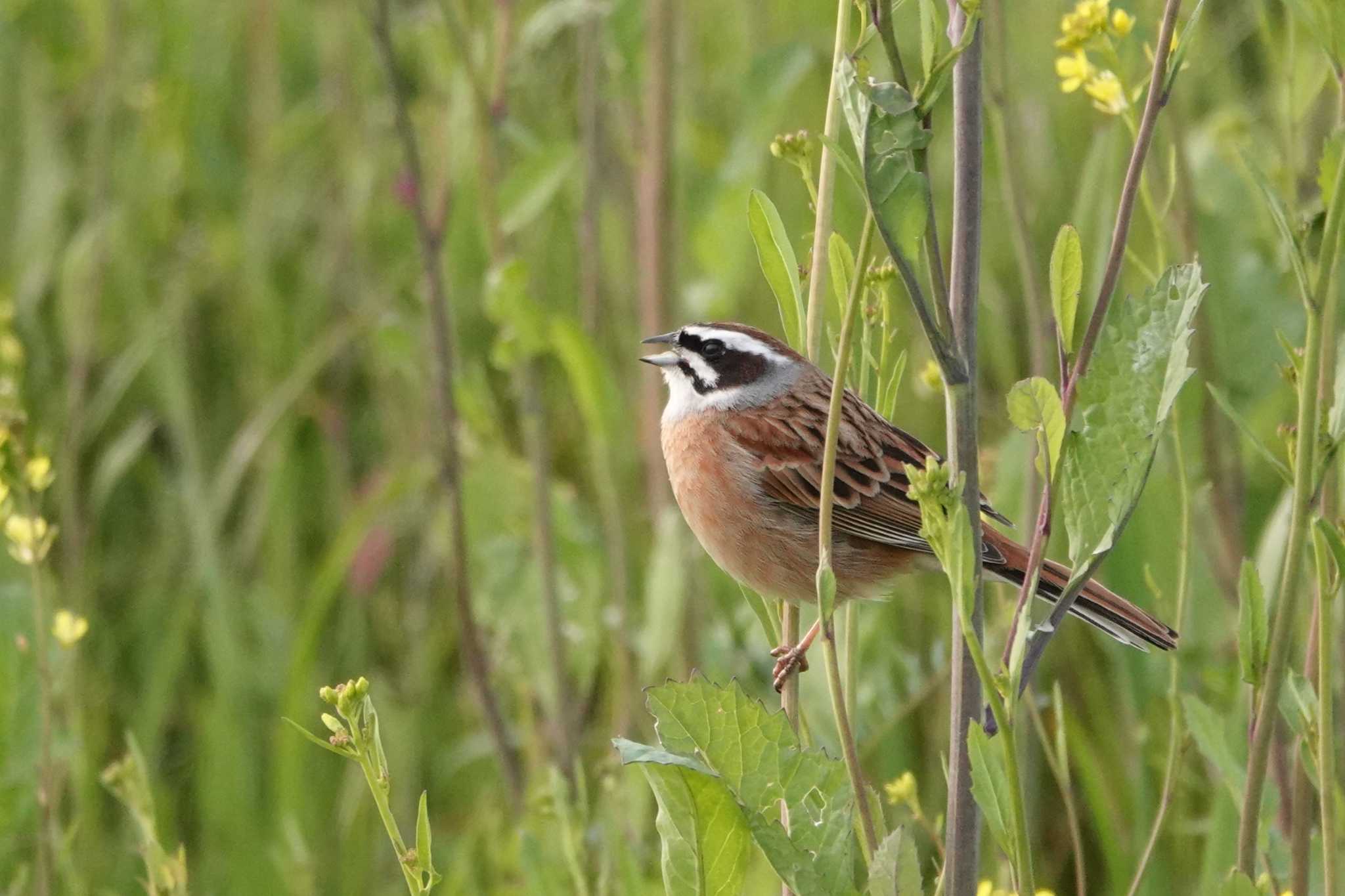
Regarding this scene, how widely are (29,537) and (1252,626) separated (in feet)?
4.53

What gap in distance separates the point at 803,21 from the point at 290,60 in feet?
7.06

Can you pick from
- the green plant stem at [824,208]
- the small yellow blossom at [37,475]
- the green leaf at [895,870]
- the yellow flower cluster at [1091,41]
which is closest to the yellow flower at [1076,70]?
the yellow flower cluster at [1091,41]

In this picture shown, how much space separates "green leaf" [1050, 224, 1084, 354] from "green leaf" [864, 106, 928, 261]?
0.20 meters

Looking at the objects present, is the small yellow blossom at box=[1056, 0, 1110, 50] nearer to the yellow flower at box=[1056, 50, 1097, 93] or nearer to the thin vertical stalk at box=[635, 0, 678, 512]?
the yellow flower at box=[1056, 50, 1097, 93]

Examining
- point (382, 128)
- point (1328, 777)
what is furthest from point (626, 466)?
point (1328, 777)

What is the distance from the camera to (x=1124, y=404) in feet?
4.40

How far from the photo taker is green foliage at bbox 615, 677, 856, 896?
136 cm

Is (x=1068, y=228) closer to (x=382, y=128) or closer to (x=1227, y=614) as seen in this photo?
(x=1227, y=614)

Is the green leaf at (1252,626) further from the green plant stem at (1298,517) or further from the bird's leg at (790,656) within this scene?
the bird's leg at (790,656)

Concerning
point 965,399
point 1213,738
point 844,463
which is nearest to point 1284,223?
point 965,399

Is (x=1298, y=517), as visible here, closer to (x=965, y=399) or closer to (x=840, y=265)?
(x=965, y=399)

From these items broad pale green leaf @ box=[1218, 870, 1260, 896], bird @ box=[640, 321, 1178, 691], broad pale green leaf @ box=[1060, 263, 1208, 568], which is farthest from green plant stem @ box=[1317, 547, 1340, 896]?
bird @ box=[640, 321, 1178, 691]

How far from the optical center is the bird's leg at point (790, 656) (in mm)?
1753

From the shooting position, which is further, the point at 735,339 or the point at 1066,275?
the point at 735,339
